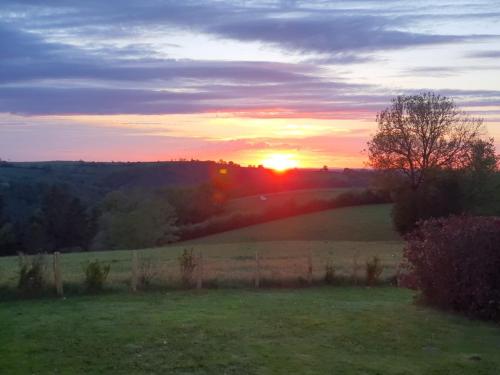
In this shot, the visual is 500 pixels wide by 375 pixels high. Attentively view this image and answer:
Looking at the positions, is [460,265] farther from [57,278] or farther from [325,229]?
[325,229]

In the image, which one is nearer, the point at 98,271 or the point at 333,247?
the point at 98,271

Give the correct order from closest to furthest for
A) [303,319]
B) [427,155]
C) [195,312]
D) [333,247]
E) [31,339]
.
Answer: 1. [31,339]
2. [303,319]
3. [195,312]
4. [333,247]
5. [427,155]

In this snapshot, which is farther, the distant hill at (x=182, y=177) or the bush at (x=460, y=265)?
the distant hill at (x=182, y=177)

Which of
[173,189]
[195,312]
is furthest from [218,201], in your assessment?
[195,312]

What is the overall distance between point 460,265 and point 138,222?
4663 centimetres

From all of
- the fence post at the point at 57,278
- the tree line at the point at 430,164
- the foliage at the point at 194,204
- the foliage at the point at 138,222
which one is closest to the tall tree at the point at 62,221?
the foliage at the point at 194,204

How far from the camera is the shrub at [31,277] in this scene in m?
17.6

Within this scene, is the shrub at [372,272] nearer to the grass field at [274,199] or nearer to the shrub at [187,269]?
the shrub at [187,269]

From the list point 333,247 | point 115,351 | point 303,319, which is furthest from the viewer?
point 333,247

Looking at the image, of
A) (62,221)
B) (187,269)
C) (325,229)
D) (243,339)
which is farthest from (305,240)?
(243,339)

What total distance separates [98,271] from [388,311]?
8.61m

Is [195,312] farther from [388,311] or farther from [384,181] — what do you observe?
[384,181]

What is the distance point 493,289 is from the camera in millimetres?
13195

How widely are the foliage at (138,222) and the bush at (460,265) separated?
43429mm
